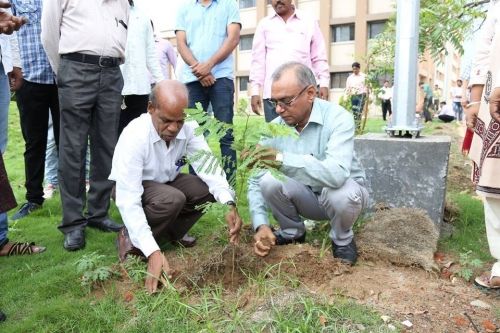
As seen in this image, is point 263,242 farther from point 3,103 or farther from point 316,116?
point 3,103

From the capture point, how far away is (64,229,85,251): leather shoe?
3.28m

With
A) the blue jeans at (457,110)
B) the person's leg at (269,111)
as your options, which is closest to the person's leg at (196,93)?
the person's leg at (269,111)

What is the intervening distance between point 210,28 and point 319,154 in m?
2.05

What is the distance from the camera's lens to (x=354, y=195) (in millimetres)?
2740

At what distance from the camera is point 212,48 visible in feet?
14.3

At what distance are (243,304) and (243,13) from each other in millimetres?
28639

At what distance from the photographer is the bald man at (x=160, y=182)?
2621mm

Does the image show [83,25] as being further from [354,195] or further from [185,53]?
[354,195]

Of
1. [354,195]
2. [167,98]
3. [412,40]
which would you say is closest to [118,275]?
[167,98]

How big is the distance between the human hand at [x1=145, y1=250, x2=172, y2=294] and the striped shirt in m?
2.18

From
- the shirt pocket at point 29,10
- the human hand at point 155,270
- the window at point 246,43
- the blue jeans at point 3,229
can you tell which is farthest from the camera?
the window at point 246,43

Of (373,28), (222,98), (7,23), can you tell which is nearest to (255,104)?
(222,98)

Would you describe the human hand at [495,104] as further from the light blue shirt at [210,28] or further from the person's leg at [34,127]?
the person's leg at [34,127]

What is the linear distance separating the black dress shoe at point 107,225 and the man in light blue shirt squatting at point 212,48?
3.75 ft
